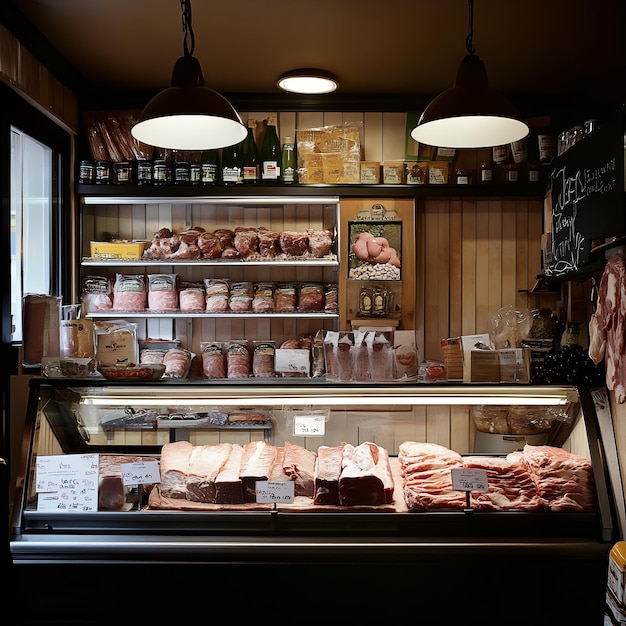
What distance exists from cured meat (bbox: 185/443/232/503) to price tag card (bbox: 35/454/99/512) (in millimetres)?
360

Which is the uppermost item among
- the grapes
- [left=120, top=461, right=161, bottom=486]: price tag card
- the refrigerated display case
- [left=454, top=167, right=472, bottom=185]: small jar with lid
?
[left=454, top=167, right=472, bottom=185]: small jar with lid

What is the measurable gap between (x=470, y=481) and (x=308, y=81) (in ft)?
9.74

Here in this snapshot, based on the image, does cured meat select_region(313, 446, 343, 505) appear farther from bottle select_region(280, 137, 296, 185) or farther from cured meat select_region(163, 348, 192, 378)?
bottle select_region(280, 137, 296, 185)

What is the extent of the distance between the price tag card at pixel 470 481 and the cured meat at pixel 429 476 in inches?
3.2

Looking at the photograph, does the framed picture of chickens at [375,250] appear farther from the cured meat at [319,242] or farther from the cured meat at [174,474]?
the cured meat at [174,474]

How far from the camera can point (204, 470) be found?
8.68ft

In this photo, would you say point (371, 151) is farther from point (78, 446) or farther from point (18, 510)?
point (18, 510)

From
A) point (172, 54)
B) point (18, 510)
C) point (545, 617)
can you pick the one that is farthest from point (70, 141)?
point (545, 617)

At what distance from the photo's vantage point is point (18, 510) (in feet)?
8.20

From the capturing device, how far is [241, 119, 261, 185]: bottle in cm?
462

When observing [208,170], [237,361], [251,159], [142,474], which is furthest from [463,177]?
[142,474]

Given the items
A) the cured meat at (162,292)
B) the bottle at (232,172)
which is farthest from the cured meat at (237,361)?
the bottle at (232,172)

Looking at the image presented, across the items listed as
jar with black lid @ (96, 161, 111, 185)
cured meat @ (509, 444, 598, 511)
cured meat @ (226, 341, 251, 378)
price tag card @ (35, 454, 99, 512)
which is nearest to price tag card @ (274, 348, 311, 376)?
cured meat @ (226, 341, 251, 378)

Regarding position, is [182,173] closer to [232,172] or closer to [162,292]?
[232,172]
